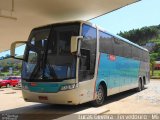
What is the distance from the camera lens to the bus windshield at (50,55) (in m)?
9.74

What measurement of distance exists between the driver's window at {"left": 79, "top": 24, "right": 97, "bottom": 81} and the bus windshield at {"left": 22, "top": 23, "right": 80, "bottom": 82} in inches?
16.8

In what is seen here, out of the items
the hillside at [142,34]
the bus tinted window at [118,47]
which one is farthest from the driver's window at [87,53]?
the hillside at [142,34]

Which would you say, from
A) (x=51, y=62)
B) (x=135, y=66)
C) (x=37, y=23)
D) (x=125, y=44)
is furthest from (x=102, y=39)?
(x=135, y=66)

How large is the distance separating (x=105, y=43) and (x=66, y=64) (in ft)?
10.1

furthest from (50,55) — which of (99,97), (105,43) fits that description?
(105,43)

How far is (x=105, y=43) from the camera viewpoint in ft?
40.3

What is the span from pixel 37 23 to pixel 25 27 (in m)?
1.54

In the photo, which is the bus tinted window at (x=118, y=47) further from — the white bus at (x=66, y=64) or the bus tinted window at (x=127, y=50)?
the white bus at (x=66, y=64)

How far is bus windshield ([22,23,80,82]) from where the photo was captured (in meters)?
9.74

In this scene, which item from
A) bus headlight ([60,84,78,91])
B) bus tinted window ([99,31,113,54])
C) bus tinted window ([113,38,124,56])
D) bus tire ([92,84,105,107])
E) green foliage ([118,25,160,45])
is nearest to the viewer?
bus headlight ([60,84,78,91])

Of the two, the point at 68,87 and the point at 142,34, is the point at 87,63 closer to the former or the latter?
the point at 68,87

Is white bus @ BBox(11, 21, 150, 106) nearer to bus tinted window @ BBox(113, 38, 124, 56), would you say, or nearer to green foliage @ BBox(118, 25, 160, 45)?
bus tinted window @ BBox(113, 38, 124, 56)

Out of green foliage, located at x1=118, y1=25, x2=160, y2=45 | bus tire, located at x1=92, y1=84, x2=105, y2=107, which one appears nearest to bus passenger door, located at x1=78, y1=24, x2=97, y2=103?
bus tire, located at x1=92, y1=84, x2=105, y2=107

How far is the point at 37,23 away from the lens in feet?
51.5
